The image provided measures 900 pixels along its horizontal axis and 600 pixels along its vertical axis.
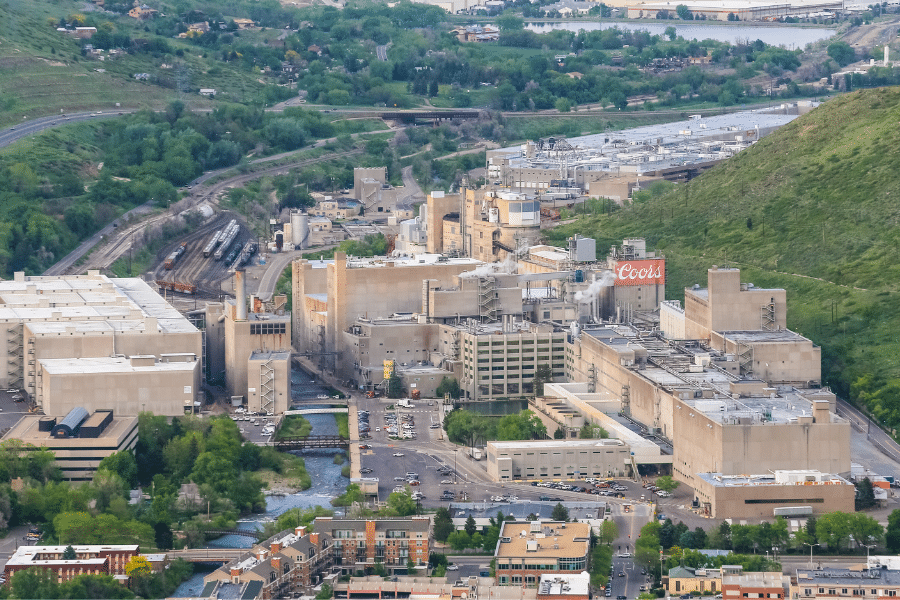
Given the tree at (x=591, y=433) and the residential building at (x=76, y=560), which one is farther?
the tree at (x=591, y=433)

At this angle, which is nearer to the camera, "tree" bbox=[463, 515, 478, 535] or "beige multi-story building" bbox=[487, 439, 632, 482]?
"tree" bbox=[463, 515, 478, 535]

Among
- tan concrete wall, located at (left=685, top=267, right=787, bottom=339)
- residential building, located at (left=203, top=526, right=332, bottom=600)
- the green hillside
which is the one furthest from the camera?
the green hillside

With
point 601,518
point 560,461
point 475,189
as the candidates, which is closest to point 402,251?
point 475,189

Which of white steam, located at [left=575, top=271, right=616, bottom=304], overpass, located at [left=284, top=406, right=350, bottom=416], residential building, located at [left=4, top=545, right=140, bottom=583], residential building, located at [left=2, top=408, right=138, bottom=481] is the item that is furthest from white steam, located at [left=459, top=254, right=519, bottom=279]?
residential building, located at [left=4, top=545, right=140, bottom=583]

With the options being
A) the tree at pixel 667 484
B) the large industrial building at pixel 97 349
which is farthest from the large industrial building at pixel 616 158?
the tree at pixel 667 484

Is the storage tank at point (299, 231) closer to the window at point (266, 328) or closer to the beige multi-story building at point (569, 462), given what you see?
the window at point (266, 328)

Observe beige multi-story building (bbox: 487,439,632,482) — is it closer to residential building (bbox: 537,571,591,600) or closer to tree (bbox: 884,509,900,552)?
tree (bbox: 884,509,900,552)
